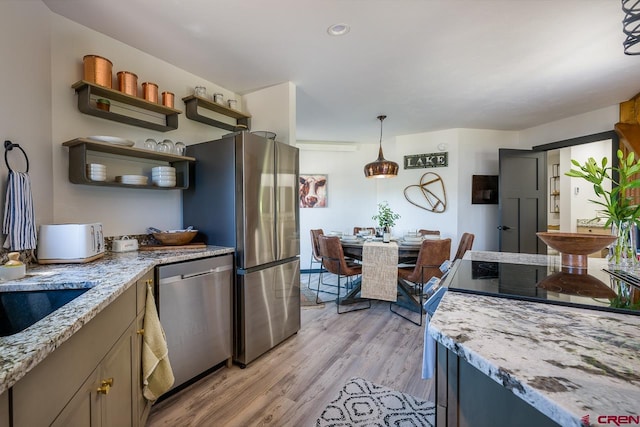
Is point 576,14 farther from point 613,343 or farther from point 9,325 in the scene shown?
point 9,325

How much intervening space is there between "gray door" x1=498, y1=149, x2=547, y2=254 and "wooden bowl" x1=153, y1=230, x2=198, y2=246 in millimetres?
4331

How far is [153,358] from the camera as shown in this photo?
1.49m

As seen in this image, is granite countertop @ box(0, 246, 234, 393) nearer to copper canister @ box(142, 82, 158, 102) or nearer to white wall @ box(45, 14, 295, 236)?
white wall @ box(45, 14, 295, 236)

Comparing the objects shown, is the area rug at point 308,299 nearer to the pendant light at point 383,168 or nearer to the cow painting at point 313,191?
the cow painting at point 313,191

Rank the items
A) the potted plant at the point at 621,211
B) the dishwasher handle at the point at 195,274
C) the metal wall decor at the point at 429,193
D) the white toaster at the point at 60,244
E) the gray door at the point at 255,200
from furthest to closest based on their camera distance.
A: 1. the metal wall decor at the point at 429,193
2. the gray door at the point at 255,200
3. the dishwasher handle at the point at 195,274
4. the white toaster at the point at 60,244
5. the potted plant at the point at 621,211

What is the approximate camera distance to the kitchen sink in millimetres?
1098

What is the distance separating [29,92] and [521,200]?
5.58 meters

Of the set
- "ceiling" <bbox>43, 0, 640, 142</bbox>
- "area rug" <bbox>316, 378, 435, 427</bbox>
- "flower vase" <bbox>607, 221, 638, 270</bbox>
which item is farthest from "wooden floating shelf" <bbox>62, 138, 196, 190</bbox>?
"flower vase" <bbox>607, 221, 638, 270</bbox>

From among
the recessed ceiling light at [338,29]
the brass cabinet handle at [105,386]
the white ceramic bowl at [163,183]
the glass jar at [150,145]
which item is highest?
the recessed ceiling light at [338,29]

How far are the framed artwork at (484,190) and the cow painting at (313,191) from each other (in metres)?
2.57

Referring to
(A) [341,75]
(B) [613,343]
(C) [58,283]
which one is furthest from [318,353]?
(A) [341,75]

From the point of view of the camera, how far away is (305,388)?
193cm

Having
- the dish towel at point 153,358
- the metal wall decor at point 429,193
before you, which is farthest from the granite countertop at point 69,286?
the metal wall decor at point 429,193

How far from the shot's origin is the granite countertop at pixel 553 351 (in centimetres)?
42
